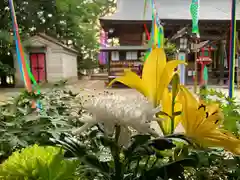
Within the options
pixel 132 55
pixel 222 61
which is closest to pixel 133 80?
pixel 132 55

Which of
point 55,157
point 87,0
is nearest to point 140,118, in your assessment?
point 55,157

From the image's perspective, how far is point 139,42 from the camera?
742cm

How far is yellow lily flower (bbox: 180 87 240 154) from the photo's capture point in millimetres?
422

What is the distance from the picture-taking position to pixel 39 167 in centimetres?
41

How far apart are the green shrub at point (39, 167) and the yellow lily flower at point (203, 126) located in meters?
0.20

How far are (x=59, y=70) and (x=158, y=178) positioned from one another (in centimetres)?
793

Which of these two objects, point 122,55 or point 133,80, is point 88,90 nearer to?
point 133,80

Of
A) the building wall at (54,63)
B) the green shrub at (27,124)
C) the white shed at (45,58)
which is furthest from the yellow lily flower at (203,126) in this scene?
the building wall at (54,63)

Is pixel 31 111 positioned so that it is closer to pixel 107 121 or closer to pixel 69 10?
pixel 107 121

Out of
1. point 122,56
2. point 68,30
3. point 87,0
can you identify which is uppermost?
point 87,0

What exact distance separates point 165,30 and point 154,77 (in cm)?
716

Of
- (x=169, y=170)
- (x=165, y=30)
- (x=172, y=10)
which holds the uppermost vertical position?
(x=172, y=10)

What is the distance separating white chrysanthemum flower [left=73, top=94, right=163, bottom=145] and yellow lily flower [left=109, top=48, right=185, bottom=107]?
7 cm

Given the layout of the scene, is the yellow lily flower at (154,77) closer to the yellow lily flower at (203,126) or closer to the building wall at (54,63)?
the yellow lily flower at (203,126)
